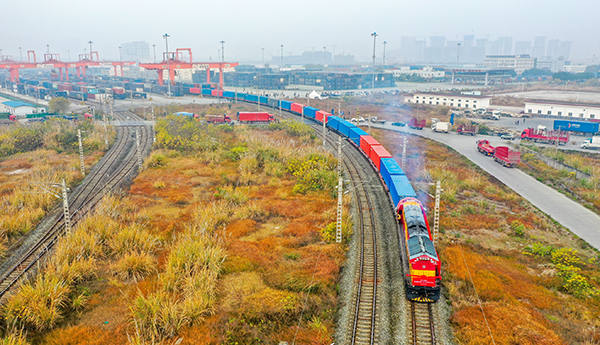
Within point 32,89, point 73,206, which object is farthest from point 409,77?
point 73,206

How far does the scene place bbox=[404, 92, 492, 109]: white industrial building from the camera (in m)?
97.8

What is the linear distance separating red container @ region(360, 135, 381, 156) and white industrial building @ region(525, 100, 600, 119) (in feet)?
200

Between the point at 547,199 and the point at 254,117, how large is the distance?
5391 cm

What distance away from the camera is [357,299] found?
20016mm

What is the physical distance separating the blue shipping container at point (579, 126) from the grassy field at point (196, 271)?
52.3 meters

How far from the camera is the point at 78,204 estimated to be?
34906 mm

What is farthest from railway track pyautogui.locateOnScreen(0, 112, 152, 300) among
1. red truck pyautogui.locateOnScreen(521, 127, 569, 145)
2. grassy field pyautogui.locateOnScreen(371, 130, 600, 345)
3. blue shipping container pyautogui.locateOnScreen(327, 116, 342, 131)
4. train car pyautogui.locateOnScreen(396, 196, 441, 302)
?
red truck pyautogui.locateOnScreen(521, 127, 569, 145)

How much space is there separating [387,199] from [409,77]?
180438 millimetres

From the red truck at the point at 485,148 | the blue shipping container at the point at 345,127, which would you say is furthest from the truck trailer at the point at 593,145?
the blue shipping container at the point at 345,127

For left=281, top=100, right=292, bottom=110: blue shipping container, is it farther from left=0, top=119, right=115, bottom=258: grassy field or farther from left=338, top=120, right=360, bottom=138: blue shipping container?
left=0, top=119, right=115, bottom=258: grassy field

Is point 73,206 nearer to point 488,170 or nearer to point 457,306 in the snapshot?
point 457,306

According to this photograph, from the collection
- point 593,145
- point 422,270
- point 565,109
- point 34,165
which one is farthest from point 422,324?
point 565,109

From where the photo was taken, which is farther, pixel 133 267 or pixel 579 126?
pixel 579 126

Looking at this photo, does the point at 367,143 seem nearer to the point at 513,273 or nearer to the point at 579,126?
the point at 513,273
